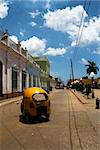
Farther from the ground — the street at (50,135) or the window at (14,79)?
the window at (14,79)

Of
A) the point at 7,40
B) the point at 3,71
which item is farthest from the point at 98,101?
the point at 7,40

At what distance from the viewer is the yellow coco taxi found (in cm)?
1681

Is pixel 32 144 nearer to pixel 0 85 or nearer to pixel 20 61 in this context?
pixel 0 85

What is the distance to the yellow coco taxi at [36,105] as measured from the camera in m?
16.8

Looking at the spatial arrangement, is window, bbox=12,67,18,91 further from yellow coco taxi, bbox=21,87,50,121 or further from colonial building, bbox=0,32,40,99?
yellow coco taxi, bbox=21,87,50,121

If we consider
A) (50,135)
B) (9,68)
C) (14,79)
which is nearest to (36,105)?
(50,135)

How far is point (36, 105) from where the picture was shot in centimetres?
1681

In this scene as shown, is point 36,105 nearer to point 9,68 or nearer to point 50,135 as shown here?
point 50,135

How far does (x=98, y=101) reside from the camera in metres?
24.3

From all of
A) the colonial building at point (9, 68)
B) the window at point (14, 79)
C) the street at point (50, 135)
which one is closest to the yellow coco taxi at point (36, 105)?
the street at point (50, 135)

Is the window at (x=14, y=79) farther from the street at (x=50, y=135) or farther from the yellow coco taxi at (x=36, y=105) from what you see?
the street at (x=50, y=135)

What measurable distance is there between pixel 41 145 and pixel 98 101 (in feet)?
45.3

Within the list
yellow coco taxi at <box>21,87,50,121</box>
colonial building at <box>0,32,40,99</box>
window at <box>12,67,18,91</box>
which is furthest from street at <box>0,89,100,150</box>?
window at <box>12,67,18,91</box>


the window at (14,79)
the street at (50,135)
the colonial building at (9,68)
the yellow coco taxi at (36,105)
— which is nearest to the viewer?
the street at (50,135)
